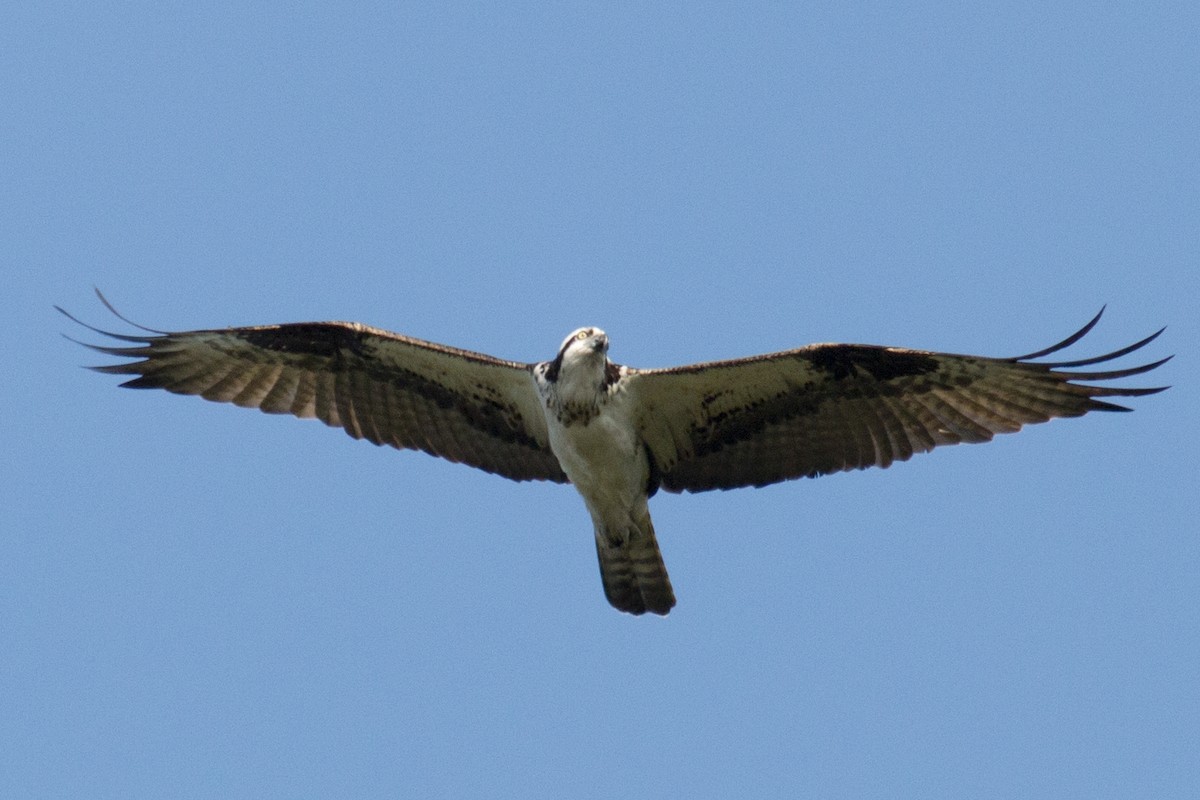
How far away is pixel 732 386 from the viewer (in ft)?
44.7

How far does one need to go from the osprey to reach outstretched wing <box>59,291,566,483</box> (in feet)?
0.04

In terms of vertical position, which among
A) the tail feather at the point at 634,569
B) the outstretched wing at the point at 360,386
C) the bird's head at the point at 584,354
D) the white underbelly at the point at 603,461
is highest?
the outstretched wing at the point at 360,386

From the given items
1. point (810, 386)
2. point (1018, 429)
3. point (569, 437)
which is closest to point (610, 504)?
point (569, 437)

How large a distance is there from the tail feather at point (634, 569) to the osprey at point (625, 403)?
0.04 ft

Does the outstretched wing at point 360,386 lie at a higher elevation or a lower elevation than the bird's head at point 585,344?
higher

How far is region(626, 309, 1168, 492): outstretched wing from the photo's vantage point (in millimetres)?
13281

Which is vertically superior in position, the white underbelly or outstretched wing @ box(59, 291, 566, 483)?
outstretched wing @ box(59, 291, 566, 483)

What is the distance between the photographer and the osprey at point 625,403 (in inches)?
523

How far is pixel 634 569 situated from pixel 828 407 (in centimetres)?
204

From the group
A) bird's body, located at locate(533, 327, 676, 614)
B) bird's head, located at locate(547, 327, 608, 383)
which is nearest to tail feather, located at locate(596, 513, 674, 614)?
bird's body, located at locate(533, 327, 676, 614)

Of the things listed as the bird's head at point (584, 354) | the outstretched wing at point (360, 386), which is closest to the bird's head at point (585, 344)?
the bird's head at point (584, 354)

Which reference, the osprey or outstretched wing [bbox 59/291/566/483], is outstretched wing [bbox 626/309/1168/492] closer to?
the osprey

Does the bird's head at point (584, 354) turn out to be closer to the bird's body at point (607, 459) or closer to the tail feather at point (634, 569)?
the bird's body at point (607, 459)

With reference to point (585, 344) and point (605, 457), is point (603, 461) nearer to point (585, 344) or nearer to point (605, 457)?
point (605, 457)
